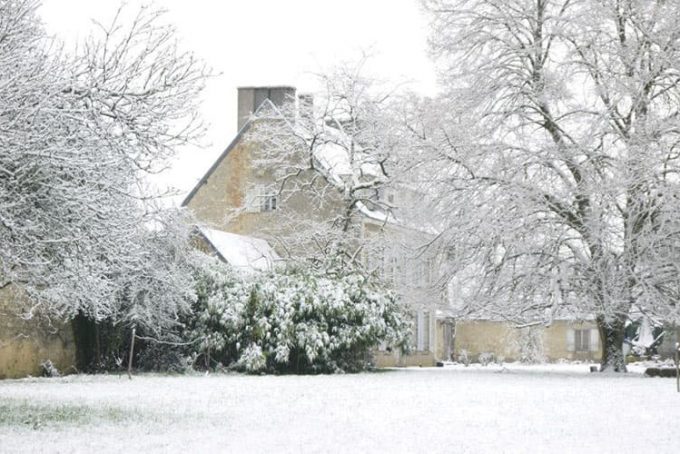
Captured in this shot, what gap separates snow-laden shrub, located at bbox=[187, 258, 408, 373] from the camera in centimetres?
2762

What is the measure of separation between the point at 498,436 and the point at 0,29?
6.92m

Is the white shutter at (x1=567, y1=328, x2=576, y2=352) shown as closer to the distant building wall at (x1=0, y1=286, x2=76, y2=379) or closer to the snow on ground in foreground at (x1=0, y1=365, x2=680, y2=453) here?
the distant building wall at (x1=0, y1=286, x2=76, y2=379)

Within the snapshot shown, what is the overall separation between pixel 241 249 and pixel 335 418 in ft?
74.4

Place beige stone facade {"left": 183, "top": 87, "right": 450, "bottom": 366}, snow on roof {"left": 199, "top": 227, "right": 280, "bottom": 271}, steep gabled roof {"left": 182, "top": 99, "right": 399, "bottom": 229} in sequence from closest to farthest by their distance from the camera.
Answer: snow on roof {"left": 199, "top": 227, "right": 280, "bottom": 271}
steep gabled roof {"left": 182, "top": 99, "right": 399, "bottom": 229}
beige stone facade {"left": 183, "top": 87, "right": 450, "bottom": 366}

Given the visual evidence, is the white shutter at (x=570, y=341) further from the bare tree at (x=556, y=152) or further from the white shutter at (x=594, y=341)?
the bare tree at (x=556, y=152)

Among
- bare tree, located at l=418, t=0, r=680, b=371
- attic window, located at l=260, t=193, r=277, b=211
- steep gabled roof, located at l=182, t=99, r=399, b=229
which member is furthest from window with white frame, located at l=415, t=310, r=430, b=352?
bare tree, located at l=418, t=0, r=680, b=371

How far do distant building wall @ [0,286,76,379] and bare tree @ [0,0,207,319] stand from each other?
11122mm

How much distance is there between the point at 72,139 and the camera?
40.2 feet

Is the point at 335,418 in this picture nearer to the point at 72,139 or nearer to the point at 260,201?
the point at 72,139

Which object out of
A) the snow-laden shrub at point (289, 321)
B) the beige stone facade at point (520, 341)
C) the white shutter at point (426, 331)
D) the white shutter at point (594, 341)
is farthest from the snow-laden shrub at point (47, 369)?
the white shutter at point (594, 341)

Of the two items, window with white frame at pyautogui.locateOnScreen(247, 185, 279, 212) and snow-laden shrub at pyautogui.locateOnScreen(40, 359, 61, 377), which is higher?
window with white frame at pyautogui.locateOnScreen(247, 185, 279, 212)

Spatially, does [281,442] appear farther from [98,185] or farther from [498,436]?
[98,185]

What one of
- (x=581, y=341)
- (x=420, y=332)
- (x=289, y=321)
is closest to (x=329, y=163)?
(x=420, y=332)

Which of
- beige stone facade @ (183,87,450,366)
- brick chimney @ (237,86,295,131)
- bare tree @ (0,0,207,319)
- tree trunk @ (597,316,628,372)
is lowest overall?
tree trunk @ (597,316,628,372)
